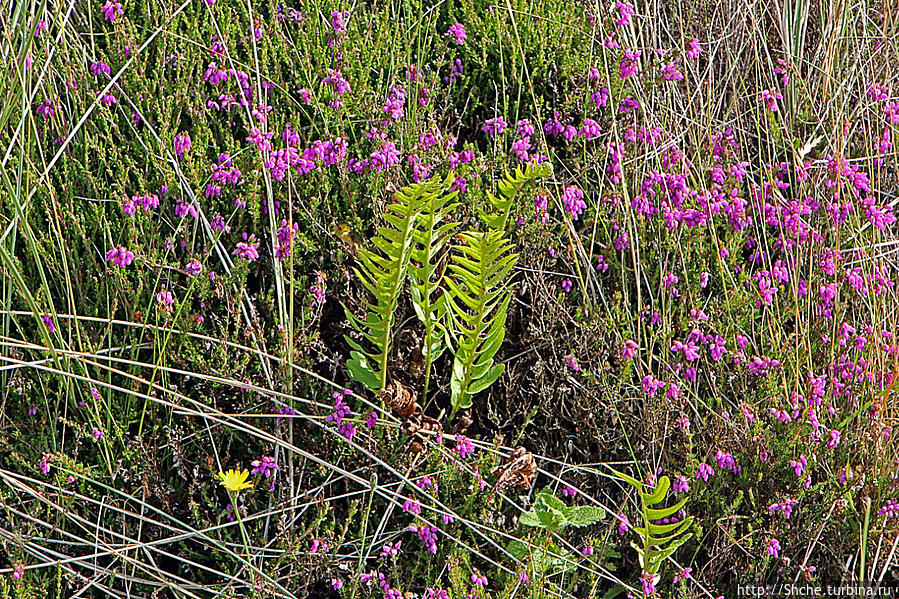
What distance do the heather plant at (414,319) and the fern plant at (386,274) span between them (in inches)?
0.5

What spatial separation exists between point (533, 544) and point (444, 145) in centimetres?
107

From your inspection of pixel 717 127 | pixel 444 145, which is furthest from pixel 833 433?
pixel 444 145

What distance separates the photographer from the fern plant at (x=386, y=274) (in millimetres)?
1809

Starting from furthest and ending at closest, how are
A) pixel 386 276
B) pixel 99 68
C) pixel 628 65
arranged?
pixel 628 65, pixel 99 68, pixel 386 276

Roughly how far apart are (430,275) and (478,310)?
0.15m

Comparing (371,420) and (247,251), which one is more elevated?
(247,251)

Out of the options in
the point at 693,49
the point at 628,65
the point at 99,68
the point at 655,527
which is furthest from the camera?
the point at 693,49

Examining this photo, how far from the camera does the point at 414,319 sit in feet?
7.21

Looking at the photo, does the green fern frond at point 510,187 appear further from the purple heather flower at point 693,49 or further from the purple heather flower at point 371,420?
the purple heather flower at point 693,49

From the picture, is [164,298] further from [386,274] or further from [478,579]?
[478,579]

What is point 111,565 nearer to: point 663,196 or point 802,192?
point 663,196

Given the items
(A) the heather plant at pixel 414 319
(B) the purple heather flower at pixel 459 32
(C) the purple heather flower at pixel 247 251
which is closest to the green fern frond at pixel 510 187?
(A) the heather plant at pixel 414 319

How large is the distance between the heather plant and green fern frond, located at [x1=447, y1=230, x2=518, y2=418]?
0.01 metres

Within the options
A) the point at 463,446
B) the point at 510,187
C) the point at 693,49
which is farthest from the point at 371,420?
the point at 693,49
